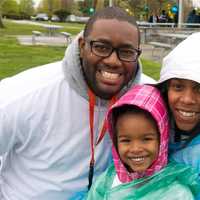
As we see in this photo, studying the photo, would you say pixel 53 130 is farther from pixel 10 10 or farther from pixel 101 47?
pixel 10 10

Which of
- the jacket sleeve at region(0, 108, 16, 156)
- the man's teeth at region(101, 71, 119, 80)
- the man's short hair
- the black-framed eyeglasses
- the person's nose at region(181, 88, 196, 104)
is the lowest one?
the jacket sleeve at region(0, 108, 16, 156)

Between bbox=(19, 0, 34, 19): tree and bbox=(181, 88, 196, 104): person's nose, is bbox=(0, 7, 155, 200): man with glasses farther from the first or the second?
bbox=(19, 0, 34, 19): tree

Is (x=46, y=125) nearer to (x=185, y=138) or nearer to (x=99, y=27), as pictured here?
(x=99, y=27)

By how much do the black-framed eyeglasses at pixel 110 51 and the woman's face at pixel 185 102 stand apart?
1.23 feet

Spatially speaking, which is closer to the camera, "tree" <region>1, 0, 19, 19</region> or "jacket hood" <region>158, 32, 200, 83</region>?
"jacket hood" <region>158, 32, 200, 83</region>

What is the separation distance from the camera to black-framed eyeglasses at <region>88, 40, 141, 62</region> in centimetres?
285

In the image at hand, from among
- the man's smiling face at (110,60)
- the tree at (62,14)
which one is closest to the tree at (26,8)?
the tree at (62,14)

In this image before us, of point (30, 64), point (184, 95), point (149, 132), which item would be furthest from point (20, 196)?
point (30, 64)

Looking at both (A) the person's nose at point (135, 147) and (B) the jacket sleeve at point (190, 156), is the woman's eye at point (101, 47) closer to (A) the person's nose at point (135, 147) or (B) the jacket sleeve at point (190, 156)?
(A) the person's nose at point (135, 147)

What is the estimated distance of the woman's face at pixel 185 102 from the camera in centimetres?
251

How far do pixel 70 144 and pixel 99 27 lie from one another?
76 cm

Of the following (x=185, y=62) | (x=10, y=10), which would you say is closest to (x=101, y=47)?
(x=185, y=62)

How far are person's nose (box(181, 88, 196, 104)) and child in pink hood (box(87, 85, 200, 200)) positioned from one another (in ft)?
0.51

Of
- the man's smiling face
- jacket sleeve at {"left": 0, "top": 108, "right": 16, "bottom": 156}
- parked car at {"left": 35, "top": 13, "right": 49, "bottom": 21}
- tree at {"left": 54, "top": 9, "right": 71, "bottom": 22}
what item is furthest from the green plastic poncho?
parked car at {"left": 35, "top": 13, "right": 49, "bottom": 21}
